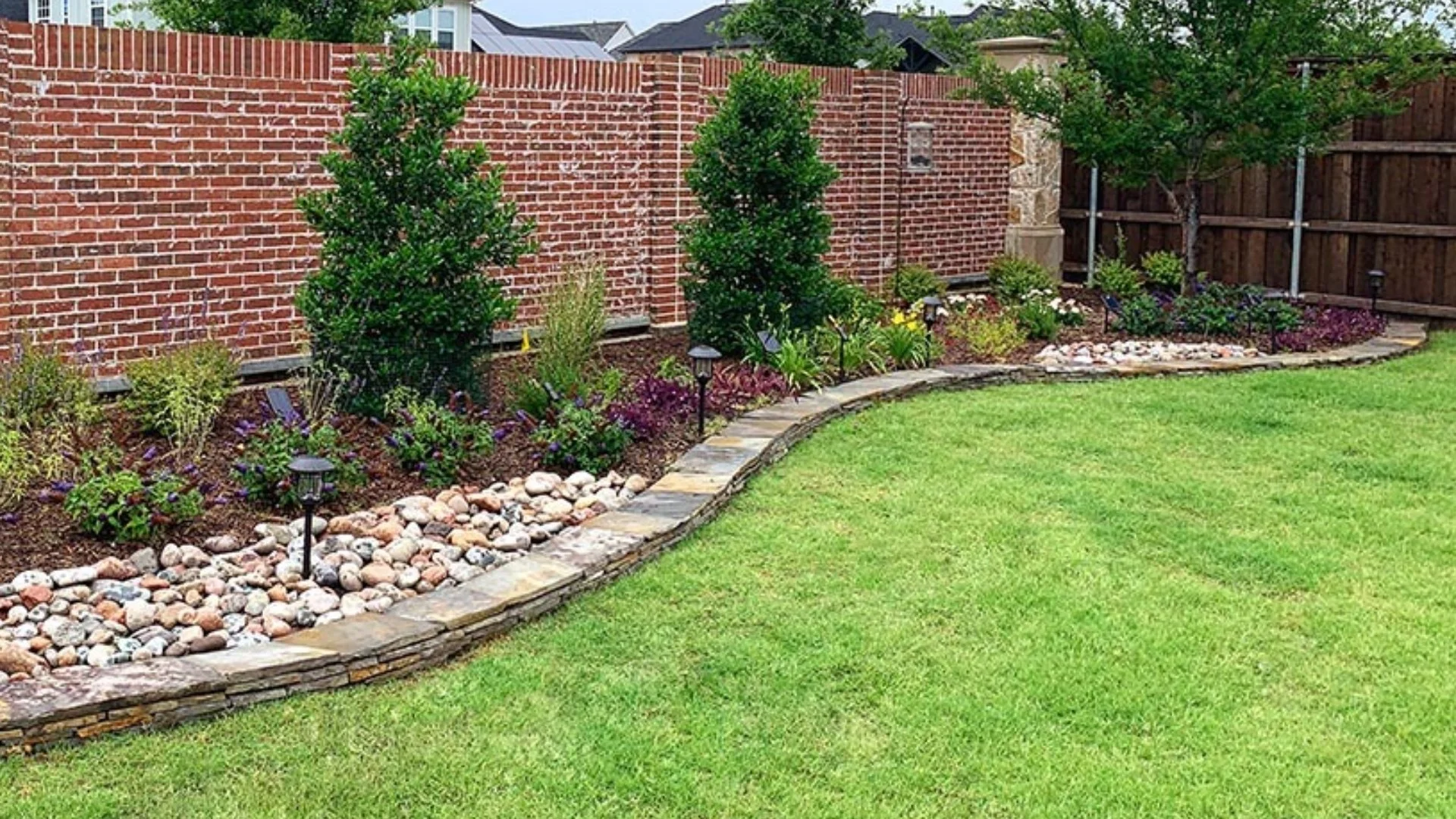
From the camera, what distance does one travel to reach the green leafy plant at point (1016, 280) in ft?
36.3

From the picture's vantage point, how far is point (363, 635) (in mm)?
3893

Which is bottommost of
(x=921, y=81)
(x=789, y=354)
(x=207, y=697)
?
(x=207, y=697)

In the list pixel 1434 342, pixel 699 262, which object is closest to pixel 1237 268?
pixel 1434 342

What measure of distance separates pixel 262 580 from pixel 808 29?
13.2 meters

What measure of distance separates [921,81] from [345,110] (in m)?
5.55

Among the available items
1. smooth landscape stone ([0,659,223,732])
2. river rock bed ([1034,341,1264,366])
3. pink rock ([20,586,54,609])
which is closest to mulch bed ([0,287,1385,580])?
pink rock ([20,586,54,609])

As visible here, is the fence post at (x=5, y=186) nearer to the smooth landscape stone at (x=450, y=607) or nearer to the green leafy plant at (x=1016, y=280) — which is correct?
the smooth landscape stone at (x=450, y=607)

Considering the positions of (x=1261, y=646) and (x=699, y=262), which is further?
(x=699, y=262)

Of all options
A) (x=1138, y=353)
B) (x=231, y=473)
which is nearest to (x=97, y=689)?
(x=231, y=473)

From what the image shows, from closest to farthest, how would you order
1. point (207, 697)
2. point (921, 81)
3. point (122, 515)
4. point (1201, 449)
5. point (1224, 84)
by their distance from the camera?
point (207, 697) → point (122, 515) → point (1201, 449) → point (1224, 84) → point (921, 81)

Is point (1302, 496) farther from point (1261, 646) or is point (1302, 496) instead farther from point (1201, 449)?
point (1261, 646)

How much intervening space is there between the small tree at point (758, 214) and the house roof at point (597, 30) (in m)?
40.4

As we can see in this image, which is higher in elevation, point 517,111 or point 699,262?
Answer: point 517,111

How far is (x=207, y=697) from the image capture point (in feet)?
11.6
